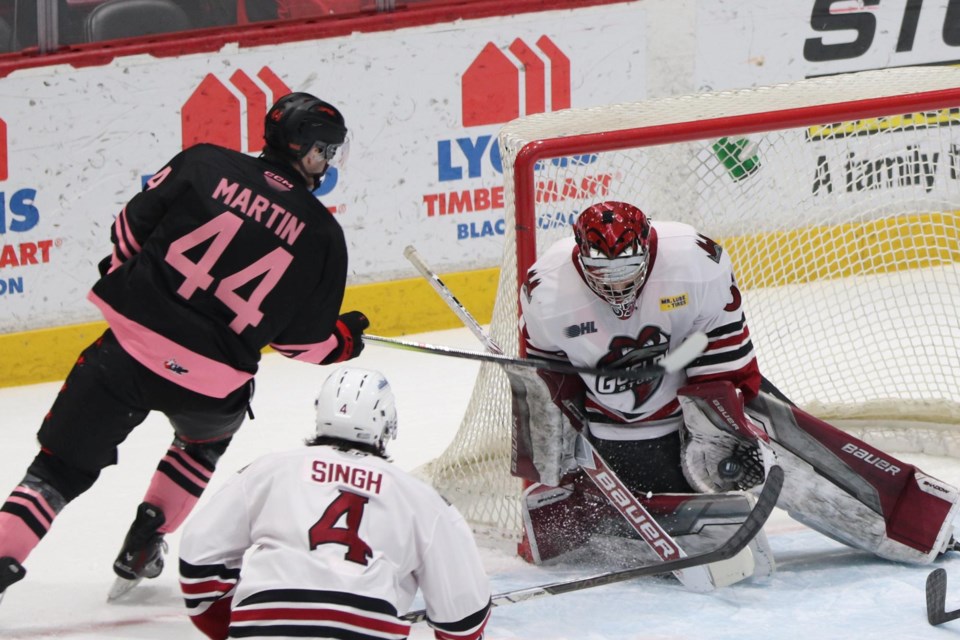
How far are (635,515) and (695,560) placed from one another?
0.21 meters

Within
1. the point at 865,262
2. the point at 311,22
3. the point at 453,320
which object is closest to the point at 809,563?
the point at 865,262

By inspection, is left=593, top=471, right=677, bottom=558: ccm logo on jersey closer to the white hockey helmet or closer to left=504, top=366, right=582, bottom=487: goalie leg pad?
left=504, top=366, right=582, bottom=487: goalie leg pad

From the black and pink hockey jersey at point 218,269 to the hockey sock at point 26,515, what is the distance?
1.11ft

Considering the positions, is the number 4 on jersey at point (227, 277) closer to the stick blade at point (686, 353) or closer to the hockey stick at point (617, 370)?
the hockey stick at point (617, 370)

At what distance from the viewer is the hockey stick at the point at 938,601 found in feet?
10.2

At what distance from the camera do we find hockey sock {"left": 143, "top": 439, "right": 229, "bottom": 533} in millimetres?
3311

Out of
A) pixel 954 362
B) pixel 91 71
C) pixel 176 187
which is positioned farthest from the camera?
pixel 91 71

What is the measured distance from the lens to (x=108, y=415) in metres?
3.08

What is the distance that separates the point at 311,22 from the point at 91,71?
74 cm

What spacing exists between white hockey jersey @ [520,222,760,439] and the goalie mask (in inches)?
3.7

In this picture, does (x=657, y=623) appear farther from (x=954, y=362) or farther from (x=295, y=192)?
(x=954, y=362)

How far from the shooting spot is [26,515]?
3062mm

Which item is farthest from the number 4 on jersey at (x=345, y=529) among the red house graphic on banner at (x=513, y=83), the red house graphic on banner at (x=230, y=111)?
the red house graphic on banner at (x=513, y=83)

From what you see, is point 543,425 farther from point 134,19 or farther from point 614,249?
point 134,19
